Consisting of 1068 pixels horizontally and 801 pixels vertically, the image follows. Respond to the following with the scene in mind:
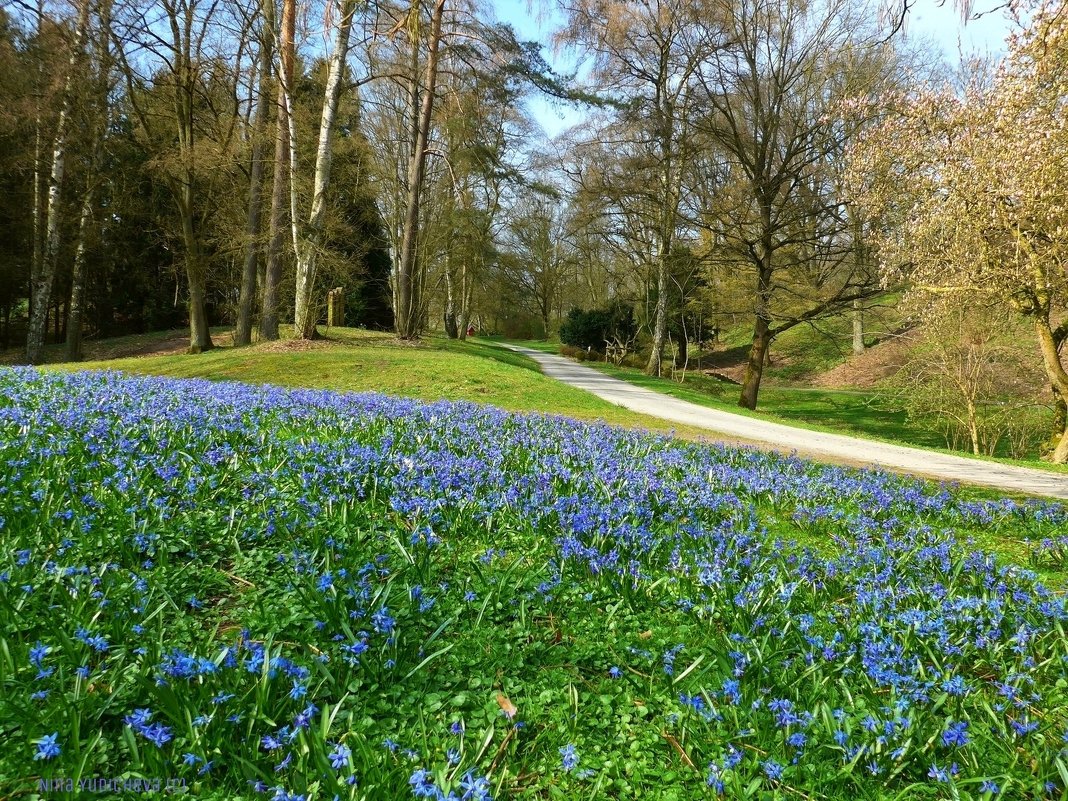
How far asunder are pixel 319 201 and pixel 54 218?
984cm

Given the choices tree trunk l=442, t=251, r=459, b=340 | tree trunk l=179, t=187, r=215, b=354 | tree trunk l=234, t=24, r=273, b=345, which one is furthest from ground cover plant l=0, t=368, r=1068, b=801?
tree trunk l=442, t=251, r=459, b=340

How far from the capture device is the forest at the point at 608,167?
13039 millimetres

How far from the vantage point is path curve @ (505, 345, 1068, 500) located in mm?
8906

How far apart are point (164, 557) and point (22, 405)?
3983 millimetres

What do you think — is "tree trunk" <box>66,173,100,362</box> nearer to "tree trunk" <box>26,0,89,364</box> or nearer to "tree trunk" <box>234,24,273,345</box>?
"tree trunk" <box>26,0,89,364</box>

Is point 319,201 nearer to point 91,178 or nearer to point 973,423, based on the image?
point 91,178

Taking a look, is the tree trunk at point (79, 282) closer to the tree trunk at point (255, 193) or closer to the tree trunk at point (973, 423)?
the tree trunk at point (255, 193)

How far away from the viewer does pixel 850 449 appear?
1159 cm

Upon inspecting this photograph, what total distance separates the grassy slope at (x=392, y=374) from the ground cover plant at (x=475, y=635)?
8007 mm

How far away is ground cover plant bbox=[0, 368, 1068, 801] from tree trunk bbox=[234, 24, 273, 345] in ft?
62.3

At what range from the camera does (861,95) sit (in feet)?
57.2

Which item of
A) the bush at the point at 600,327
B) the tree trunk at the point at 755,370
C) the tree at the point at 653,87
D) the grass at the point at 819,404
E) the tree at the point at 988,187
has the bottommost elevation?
the grass at the point at 819,404

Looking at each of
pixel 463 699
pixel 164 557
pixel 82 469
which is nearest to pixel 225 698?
pixel 463 699

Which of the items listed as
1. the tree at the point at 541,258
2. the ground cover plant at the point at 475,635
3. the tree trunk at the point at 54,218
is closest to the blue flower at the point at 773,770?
the ground cover plant at the point at 475,635
